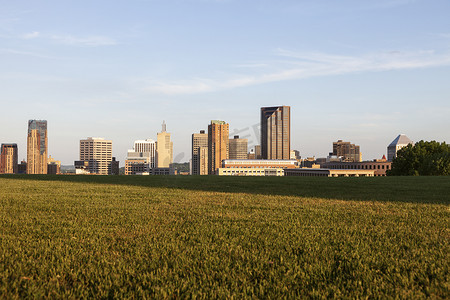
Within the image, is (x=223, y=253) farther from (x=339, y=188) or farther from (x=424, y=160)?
(x=424, y=160)

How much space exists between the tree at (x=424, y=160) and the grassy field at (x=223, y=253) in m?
54.2

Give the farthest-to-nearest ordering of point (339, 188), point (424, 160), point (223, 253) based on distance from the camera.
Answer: point (424, 160)
point (339, 188)
point (223, 253)

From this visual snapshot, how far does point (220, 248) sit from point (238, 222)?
227 cm

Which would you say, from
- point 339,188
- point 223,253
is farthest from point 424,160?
point 223,253

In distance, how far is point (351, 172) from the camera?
166 metres

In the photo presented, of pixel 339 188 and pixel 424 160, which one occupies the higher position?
pixel 424 160

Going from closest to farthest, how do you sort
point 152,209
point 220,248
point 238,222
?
point 220,248
point 238,222
point 152,209

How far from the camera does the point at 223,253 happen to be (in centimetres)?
530

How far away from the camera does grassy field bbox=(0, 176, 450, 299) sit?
4.05 m

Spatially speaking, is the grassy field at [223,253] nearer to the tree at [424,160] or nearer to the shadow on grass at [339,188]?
the shadow on grass at [339,188]

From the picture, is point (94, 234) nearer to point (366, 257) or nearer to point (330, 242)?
point (330, 242)

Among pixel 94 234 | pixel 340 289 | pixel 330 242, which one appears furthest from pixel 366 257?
pixel 94 234

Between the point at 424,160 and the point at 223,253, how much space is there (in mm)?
65195

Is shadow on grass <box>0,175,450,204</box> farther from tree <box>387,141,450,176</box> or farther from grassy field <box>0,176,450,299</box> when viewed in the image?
tree <box>387,141,450,176</box>
